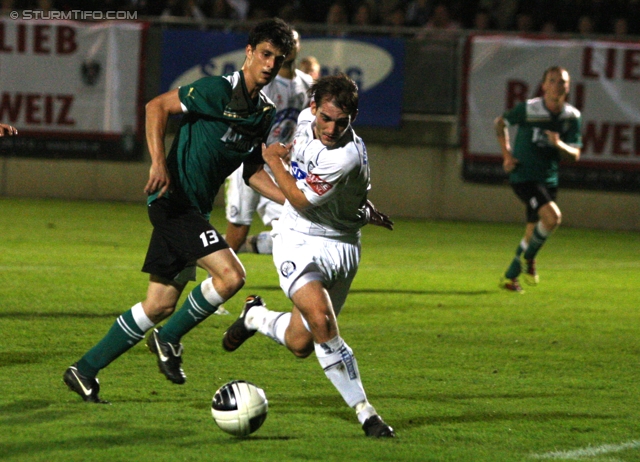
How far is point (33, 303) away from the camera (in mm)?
8719

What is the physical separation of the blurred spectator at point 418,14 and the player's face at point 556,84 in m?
7.10

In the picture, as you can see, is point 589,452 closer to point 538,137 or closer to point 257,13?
point 538,137

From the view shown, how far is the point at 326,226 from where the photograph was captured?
5680 millimetres

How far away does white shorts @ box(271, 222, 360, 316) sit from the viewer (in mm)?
5484

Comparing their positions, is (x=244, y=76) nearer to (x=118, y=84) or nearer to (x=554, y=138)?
(x=554, y=138)

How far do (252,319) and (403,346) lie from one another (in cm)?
172

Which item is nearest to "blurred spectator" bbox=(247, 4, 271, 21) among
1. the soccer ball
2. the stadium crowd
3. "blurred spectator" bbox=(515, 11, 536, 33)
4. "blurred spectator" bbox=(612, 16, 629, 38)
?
the stadium crowd

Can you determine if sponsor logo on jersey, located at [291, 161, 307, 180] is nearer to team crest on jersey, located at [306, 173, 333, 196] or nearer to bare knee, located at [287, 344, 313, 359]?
team crest on jersey, located at [306, 173, 333, 196]

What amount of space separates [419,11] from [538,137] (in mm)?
7244

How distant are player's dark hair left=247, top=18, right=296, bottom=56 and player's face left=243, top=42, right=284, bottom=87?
0.02m

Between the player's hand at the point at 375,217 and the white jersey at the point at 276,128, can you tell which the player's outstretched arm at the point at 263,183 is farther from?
the white jersey at the point at 276,128

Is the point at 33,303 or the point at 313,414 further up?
the point at 313,414

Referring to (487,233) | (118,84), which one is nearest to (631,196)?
(487,233)

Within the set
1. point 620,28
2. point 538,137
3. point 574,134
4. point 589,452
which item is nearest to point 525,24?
point 620,28
